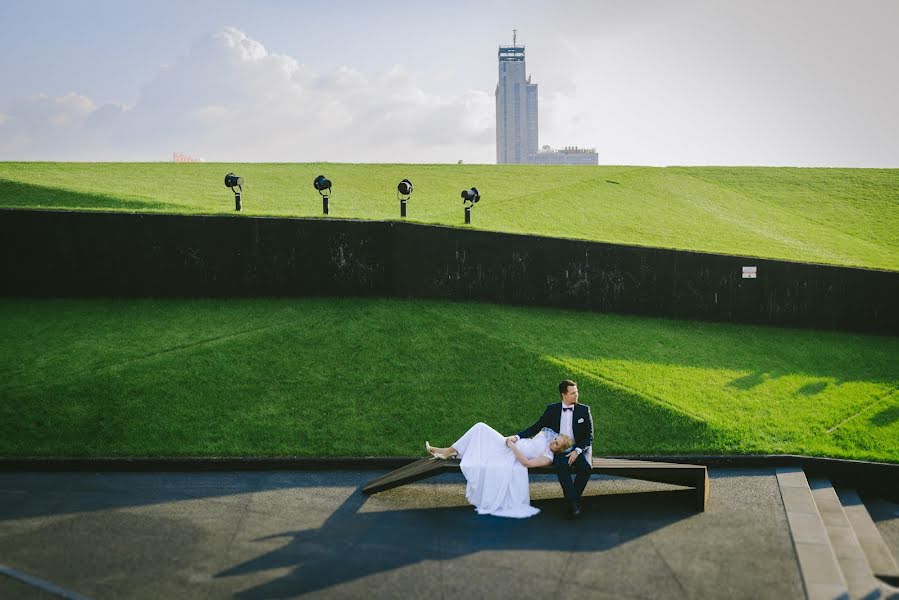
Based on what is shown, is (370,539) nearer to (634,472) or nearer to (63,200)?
(634,472)

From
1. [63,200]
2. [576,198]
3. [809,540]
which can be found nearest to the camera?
[809,540]

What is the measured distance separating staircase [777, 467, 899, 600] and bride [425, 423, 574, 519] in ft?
9.29

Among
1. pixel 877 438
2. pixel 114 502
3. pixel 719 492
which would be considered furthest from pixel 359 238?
pixel 877 438

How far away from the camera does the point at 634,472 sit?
8.71 m

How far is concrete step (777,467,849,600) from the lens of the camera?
22.6 feet

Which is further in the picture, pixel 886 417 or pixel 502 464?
pixel 886 417

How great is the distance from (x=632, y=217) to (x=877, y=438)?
11391mm

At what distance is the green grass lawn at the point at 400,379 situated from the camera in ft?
35.5

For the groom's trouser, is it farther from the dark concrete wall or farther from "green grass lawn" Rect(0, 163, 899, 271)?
"green grass lawn" Rect(0, 163, 899, 271)

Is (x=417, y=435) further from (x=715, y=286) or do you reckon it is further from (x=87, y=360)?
(x=715, y=286)

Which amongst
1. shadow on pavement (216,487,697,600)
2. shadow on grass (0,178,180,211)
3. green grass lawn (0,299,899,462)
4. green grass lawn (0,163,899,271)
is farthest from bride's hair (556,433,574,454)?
shadow on grass (0,178,180,211)

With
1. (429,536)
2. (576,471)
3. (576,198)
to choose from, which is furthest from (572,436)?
(576,198)

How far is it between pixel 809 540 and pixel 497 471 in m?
3.59

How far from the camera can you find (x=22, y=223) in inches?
628
